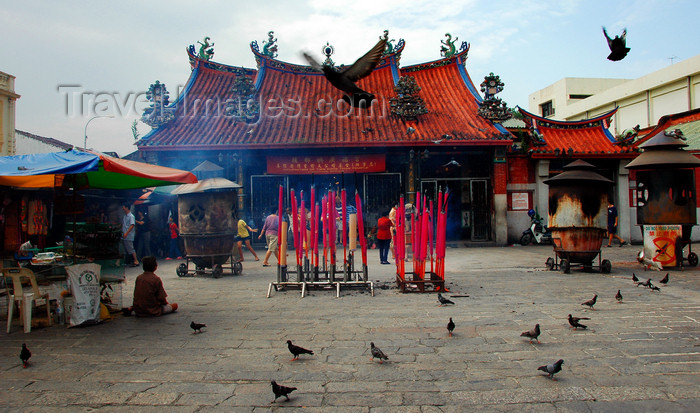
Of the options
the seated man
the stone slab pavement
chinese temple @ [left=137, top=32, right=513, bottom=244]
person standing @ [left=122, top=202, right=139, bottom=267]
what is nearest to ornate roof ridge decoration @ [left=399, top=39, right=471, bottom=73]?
chinese temple @ [left=137, top=32, right=513, bottom=244]

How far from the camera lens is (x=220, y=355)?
449 cm

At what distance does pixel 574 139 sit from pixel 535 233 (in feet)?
13.3

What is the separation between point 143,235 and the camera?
1420 cm

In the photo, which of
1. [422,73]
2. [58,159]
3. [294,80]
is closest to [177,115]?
[294,80]

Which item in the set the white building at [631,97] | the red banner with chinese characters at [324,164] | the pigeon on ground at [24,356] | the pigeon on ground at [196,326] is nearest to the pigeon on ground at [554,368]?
the pigeon on ground at [196,326]

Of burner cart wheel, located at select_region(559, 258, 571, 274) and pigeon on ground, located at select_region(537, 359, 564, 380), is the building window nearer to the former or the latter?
burner cart wheel, located at select_region(559, 258, 571, 274)

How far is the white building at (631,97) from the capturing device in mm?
24188

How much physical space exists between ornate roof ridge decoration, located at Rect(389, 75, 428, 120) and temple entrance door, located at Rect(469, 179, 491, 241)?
3.24 m

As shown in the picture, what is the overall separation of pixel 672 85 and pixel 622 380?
2781 cm

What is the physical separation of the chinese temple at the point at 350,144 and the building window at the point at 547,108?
A: 75.6 ft

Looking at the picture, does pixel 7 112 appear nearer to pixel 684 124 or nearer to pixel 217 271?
pixel 217 271

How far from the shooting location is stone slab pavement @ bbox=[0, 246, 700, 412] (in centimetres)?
345

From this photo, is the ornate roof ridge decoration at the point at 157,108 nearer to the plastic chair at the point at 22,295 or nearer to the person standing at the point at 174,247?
the person standing at the point at 174,247

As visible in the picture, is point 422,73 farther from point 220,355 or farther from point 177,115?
point 220,355
